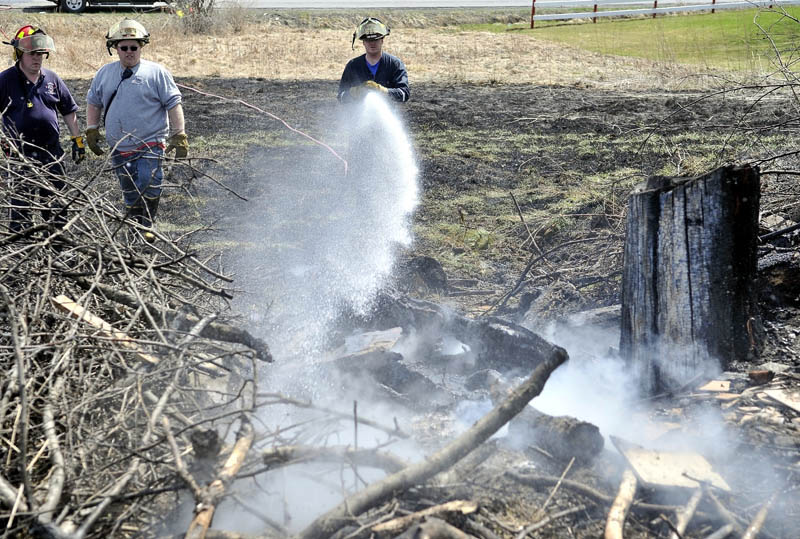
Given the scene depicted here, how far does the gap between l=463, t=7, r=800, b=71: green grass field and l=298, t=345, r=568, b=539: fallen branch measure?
38.5 feet

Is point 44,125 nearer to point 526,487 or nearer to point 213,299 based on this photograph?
point 213,299

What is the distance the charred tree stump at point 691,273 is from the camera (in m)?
3.36

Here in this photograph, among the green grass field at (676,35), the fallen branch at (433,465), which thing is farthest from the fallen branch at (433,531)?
the green grass field at (676,35)

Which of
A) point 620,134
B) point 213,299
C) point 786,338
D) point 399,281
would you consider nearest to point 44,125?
point 213,299

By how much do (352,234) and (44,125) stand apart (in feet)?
9.11

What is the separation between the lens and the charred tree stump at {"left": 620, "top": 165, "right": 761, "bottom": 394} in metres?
3.36

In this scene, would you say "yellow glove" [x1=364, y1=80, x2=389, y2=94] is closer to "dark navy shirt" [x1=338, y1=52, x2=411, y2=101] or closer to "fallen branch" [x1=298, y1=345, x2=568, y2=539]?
"dark navy shirt" [x1=338, y1=52, x2=411, y2=101]

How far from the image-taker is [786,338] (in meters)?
3.86

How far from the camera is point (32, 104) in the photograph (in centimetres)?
562

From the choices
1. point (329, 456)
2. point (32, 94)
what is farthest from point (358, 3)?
point (329, 456)

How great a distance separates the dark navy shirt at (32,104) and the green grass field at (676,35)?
11.6 metres

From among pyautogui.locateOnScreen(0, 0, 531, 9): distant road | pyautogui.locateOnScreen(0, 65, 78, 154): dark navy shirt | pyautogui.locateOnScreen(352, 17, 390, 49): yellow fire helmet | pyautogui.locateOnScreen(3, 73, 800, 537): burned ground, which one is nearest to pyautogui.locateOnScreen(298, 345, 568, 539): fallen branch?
pyautogui.locateOnScreen(3, 73, 800, 537): burned ground

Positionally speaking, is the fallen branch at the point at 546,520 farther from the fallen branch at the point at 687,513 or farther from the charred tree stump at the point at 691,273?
the charred tree stump at the point at 691,273

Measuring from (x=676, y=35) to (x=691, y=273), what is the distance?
16.8 meters
